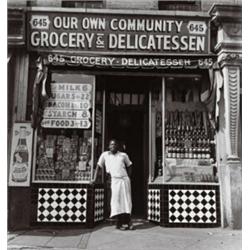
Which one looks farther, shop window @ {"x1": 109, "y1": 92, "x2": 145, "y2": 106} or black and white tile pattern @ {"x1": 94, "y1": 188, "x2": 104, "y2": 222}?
shop window @ {"x1": 109, "y1": 92, "x2": 145, "y2": 106}

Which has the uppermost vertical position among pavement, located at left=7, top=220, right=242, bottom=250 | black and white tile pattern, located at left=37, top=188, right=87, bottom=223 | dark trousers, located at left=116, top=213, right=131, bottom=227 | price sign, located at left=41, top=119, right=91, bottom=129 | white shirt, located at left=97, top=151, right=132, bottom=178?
price sign, located at left=41, top=119, right=91, bottom=129

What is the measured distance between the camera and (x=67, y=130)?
920cm

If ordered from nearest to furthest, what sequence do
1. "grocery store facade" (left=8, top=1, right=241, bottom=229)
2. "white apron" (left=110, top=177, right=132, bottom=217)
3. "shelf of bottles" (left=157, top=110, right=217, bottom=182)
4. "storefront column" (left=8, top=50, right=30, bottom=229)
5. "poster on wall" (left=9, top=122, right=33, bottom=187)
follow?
1. "white apron" (left=110, top=177, right=132, bottom=217)
2. "storefront column" (left=8, top=50, right=30, bottom=229)
3. "poster on wall" (left=9, top=122, right=33, bottom=187)
4. "grocery store facade" (left=8, top=1, right=241, bottom=229)
5. "shelf of bottles" (left=157, top=110, right=217, bottom=182)

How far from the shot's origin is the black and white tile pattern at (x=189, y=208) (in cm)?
884

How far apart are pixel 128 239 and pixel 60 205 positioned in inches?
73.9

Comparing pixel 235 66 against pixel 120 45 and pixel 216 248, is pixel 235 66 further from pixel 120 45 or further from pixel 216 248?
pixel 216 248

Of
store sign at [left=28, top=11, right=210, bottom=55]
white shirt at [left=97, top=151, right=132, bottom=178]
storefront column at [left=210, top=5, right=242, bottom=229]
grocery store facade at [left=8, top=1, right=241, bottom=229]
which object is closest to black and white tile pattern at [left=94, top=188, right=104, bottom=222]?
grocery store facade at [left=8, top=1, right=241, bottom=229]

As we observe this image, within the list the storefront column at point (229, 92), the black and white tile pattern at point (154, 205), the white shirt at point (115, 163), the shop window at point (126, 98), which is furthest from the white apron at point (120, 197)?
the shop window at point (126, 98)

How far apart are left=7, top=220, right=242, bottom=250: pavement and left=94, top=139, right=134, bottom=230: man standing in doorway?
0.28 metres

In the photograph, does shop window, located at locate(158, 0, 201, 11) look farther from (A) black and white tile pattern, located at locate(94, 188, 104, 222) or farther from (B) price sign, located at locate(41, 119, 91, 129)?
(A) black and white tile pattern, located at locate(94, 188, 104, 222)

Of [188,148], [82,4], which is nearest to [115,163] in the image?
[188,148]

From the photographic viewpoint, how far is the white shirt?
27.9 feet

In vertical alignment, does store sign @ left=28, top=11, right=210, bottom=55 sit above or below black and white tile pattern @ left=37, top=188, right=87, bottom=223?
above

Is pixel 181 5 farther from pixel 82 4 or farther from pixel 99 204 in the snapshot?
pixel 99 204
